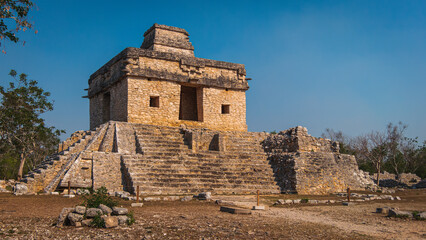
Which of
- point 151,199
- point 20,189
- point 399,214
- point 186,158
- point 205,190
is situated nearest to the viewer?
point 399,214

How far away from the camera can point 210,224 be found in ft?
24.4

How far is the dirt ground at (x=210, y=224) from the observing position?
6.51m

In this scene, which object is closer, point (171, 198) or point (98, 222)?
point (98, 222)

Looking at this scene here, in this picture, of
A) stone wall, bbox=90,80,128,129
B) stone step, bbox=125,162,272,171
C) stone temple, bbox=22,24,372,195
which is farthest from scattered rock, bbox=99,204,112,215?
stone wall, bbox=90,80,128,129

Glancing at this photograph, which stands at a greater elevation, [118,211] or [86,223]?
[118,211]

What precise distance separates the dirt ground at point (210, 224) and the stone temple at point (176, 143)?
8.89 ft

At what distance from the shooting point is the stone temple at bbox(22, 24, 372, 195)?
13.3 m

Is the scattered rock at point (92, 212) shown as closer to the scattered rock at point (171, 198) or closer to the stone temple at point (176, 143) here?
the scattered rock at point (171, 198)

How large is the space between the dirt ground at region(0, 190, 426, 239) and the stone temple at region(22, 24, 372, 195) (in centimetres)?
271

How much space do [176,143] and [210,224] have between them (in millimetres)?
8933

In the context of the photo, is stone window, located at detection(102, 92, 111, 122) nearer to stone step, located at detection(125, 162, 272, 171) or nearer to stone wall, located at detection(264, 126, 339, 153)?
stone step, located at detection(125, 162, 272, 171)

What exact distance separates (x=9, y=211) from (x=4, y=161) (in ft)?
81.2

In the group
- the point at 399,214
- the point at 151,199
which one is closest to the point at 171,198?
the point at 151,199

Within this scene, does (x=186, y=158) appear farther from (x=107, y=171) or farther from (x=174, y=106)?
(x=174, y=106)
